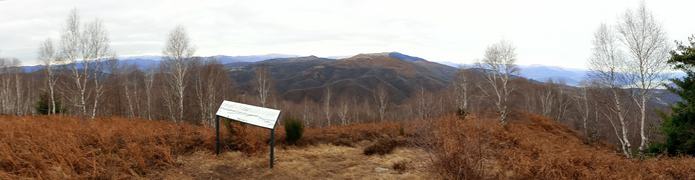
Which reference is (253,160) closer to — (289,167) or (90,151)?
(289,167)

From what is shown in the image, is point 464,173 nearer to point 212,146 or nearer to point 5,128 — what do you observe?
point 212,146

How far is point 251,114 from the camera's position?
5941 millimetres

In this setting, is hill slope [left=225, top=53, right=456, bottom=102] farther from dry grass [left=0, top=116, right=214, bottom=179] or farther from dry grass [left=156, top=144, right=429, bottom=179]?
dry grass [left=0, top=116, right=214, bottom=179]

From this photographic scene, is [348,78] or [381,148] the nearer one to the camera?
[381,148]

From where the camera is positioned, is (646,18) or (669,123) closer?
(669,123)

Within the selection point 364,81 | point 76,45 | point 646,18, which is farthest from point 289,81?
point 646,18

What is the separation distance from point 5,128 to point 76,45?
20.3m

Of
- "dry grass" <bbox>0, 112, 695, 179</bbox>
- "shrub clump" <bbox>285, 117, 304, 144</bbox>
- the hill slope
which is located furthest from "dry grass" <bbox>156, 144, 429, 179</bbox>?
the hill slope

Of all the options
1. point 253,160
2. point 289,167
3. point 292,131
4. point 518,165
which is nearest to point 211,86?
point 292,131

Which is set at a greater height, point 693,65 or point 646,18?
point 646,18

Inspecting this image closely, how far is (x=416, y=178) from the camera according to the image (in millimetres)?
5516

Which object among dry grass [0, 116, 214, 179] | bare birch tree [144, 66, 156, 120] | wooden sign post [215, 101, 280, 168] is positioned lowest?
bare birch tree [144, 66, 156, 120]

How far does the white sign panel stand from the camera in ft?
18.5

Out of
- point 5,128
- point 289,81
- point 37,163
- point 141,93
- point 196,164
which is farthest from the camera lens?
point 289,81
